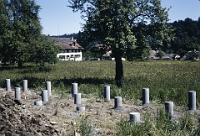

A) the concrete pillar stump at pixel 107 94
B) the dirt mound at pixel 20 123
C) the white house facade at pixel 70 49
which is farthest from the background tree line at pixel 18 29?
the white house facade at pixel 70 49

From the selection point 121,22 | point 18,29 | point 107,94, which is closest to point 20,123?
point 107,94

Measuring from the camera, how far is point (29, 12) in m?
40.6

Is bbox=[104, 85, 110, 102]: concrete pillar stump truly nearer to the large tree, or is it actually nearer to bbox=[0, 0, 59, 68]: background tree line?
the large tree

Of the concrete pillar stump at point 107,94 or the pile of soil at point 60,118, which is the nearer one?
the pile of soil at point 60,118

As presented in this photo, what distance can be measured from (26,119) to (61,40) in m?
82.6

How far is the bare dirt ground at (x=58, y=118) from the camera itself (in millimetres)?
6293

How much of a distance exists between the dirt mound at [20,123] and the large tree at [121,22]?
29.5 ft


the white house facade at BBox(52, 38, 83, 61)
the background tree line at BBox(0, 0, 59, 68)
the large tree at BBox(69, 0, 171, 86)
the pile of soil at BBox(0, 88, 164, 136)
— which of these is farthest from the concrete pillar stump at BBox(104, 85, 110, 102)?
the white house facade at BBox(52, 38, 83, 61)

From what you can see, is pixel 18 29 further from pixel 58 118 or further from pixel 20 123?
pixel 20 123

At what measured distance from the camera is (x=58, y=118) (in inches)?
347

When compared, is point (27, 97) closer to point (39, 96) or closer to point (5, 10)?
point (39, 96)

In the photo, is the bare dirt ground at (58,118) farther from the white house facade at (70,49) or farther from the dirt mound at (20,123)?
the white house facade at (70,49)

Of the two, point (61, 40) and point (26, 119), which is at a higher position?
point (61, 40)

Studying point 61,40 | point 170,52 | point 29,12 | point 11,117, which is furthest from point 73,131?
point 170,52
